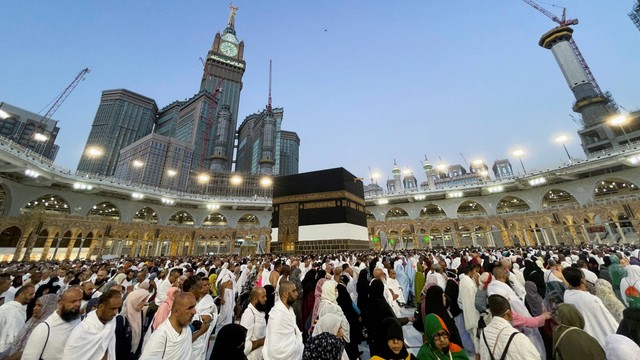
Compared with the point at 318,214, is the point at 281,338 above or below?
below

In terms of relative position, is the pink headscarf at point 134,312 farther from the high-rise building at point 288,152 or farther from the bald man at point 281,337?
the high-rise building at point 288,152

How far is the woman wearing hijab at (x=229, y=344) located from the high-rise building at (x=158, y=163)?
6848 centimetres

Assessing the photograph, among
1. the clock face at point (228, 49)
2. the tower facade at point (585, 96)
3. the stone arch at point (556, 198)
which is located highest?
the clock face at point (228, 49)

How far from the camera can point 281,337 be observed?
228 cm

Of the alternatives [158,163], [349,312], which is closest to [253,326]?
[349,312]

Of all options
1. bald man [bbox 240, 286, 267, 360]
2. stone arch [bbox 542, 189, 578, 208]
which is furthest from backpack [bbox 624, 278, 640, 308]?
stone arch [bbox 542, 189, 578, 208]

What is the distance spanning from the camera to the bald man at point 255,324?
2.59m

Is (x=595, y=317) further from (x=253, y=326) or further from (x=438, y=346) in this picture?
(x=253, y=326)

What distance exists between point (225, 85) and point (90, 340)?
10948 centimetres

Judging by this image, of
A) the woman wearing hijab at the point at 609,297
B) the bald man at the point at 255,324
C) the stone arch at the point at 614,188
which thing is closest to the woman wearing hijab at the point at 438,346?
the bald man at the point at 255,324

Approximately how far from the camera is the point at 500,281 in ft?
11.3

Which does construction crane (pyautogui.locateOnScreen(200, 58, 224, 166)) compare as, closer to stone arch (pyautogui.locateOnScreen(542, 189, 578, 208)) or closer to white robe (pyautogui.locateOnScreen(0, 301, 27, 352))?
stone arch (pyautogui.locateOnScreen(542, 189, 578, 208))

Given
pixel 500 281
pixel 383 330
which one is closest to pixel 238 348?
pixel 383 330

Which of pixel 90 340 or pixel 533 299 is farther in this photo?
pixel 533 299
